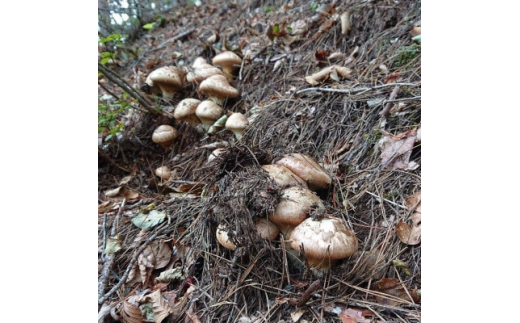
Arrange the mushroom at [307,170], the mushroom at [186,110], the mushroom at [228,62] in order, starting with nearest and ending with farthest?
the mushroom at [307,170], the mushroom at [186,110], the mushroom at [228,62]

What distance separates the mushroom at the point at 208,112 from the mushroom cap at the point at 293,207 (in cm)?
219

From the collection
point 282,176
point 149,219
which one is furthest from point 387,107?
point 149,219

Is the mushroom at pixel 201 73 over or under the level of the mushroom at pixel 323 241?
over

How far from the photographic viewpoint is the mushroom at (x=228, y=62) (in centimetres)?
477

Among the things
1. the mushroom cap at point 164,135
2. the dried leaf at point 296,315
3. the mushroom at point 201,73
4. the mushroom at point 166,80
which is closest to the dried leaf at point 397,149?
the dried leaf at point 296,315

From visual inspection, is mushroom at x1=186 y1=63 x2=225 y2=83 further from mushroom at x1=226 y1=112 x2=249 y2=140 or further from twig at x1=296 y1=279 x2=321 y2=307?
twig at x1=296 y1=279 x2=321 y2=307

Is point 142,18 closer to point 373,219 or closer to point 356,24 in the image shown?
point 356,24

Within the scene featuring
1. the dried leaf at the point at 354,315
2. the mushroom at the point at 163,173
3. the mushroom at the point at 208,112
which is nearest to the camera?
the dried leaf at the point at 354,315

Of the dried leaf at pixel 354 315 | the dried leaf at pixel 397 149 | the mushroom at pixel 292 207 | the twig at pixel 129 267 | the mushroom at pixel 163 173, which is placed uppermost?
the mushroom at pixel 292 207

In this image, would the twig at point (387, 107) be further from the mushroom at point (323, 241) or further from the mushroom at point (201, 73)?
the mushroom at point (201, 73)

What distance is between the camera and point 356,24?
4.24m

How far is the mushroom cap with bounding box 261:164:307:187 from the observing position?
228 centimetres

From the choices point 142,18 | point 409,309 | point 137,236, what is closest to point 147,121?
point 137,236

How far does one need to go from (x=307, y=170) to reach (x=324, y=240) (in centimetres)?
68
